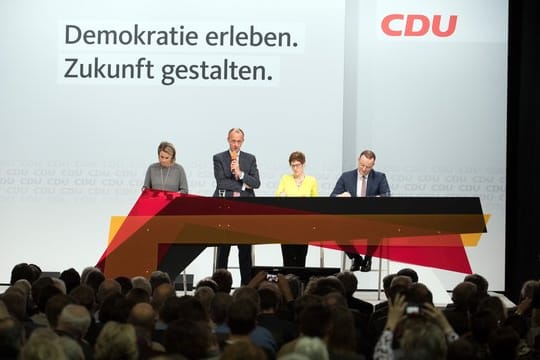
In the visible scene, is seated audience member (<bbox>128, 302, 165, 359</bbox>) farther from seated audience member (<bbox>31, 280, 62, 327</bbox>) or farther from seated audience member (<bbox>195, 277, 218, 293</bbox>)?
seated audience member (<bbox>195, 277, 218, 293</bbox>)

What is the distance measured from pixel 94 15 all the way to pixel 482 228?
15.7 ft

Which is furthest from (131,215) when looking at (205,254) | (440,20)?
(440,20)

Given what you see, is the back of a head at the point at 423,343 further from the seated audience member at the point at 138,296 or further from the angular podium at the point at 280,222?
the angular podium at the point at 280,222

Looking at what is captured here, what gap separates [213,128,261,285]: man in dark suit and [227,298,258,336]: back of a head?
18.2 ft

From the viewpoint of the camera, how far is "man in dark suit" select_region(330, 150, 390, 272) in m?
10.4

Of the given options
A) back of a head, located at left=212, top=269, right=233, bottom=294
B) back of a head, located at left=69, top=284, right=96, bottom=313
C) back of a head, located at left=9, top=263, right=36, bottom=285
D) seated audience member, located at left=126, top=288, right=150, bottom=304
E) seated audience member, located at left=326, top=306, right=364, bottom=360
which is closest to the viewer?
A: seated audience member, located at left=326, top=306, right=364, bottom=360

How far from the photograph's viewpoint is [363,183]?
1062 centimetres

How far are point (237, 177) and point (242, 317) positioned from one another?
5.71 m

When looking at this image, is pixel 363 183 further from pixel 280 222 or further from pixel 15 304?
pixel 15 304

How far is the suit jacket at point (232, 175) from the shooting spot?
10.6m

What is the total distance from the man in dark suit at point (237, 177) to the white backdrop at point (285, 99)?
3.03 feet

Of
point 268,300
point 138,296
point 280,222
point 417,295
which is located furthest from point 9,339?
point 280,222

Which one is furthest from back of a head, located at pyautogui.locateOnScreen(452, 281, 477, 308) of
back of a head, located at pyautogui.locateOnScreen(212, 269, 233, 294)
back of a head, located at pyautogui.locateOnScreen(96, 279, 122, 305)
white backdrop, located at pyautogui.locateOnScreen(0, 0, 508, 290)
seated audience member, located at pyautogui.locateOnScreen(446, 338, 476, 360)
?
white backdrop, located at pyautogui.locateOnScreen(0, 0, 508, 290)

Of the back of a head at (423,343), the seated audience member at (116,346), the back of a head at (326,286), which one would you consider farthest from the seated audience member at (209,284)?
the back of a head at (423,343)
